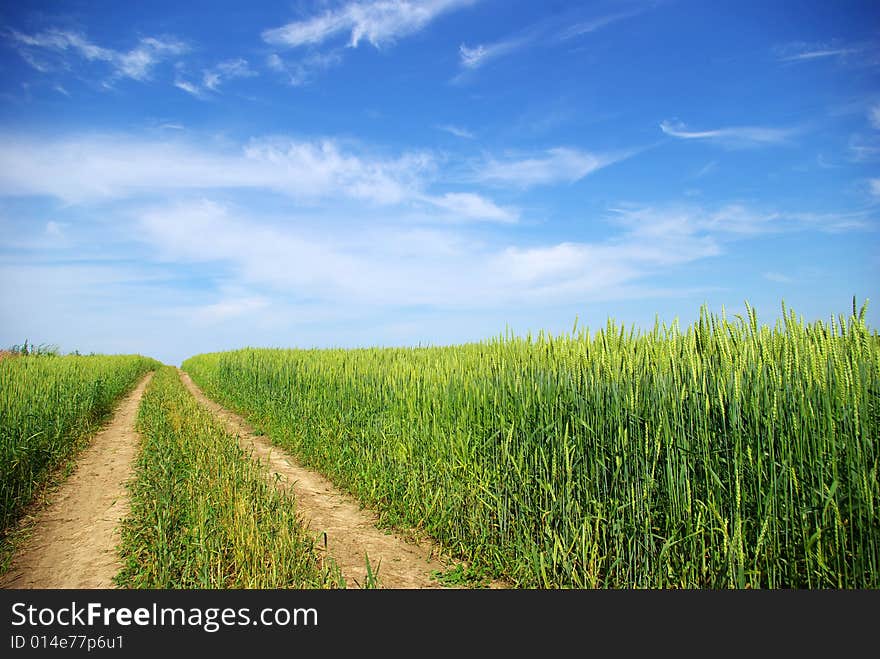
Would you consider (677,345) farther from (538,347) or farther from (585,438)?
(538,347)

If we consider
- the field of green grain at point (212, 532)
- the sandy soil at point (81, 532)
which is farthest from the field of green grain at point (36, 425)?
the field of green grain at point (212, 532)

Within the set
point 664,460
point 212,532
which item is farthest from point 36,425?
→ point 664,460

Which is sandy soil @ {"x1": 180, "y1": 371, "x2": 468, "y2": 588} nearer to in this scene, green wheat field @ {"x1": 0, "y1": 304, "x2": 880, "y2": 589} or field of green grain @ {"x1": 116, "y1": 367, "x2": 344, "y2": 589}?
green wheat field @ {"x1": 0, "y1": 304, "x2": 880, "y2": 589}

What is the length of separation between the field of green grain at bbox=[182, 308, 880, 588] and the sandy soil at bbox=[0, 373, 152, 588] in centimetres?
333

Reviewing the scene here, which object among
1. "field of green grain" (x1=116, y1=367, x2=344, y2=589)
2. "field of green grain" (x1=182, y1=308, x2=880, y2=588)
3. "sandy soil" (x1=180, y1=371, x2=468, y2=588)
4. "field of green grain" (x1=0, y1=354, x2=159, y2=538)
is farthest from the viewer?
"field of green grain" (x1=0, y1=354, x2=159, y2=538)

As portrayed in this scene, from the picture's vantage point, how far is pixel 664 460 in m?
3.71

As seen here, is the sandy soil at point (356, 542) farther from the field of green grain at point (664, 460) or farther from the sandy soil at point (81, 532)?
the sandy soil at point (81, 532)

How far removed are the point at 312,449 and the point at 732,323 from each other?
7.80 m

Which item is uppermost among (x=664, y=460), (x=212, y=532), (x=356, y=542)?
(x=664, y=460)

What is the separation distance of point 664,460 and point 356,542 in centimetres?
384

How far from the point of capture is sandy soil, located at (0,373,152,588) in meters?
5.05

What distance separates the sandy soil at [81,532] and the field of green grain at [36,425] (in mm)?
402

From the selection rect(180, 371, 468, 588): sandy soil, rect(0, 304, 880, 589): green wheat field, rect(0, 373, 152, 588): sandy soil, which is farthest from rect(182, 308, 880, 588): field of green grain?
rect(0, 373, 152, 588): sandy soil

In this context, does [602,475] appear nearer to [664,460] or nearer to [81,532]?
[664,460]
